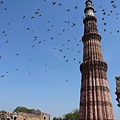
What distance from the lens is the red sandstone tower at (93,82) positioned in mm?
17516

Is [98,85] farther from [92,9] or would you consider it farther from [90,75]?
[92,9]

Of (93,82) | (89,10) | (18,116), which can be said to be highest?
(89,10)

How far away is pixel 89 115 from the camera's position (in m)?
17.4

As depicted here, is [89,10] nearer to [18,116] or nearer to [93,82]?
[93,82]

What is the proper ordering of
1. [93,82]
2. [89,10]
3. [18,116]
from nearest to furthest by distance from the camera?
1. [93,82]
2. [89,10]
3. [18,116]

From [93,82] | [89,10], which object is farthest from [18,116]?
[89,10]

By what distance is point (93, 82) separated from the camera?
744 inches

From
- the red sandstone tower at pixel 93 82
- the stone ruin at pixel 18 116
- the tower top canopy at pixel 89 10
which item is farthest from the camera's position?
the stone ruin at pixel 18 116

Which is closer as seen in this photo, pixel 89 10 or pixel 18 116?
pixel 89 10

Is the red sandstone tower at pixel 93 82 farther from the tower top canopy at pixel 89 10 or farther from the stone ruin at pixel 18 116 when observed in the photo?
the stone ruin at pixel 18 116

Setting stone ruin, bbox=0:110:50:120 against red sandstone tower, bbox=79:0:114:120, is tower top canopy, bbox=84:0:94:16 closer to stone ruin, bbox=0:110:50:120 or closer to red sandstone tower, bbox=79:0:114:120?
red sandstone tower, bbox=79:0:114:120

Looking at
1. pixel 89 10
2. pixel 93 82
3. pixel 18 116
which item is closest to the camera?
pixel 93 82

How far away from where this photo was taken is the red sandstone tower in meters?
17.5

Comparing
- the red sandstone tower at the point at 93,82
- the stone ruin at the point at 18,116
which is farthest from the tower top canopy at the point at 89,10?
the stone ruin at the point at 18,116
